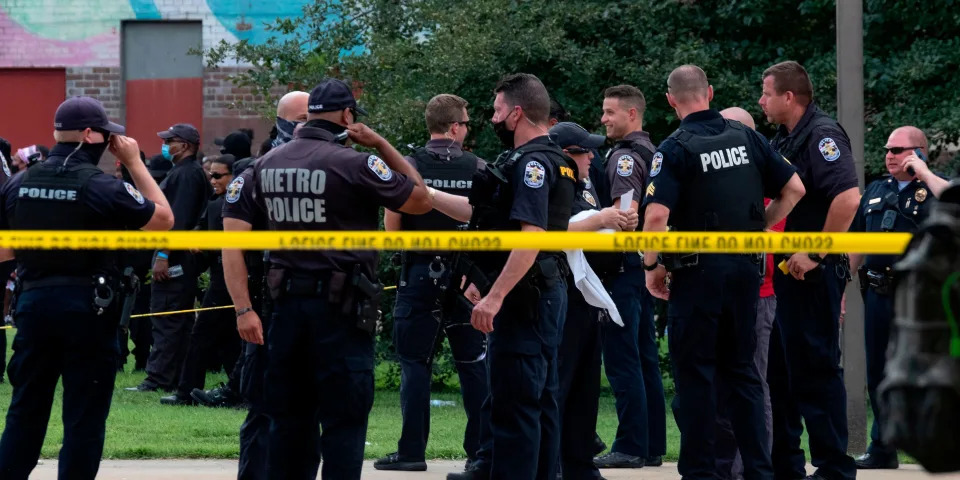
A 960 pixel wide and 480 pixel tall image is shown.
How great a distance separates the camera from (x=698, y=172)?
6551 mm

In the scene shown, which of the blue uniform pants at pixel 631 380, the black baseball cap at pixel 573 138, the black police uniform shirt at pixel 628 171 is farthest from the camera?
the blue uniform pants at pixel 631 380

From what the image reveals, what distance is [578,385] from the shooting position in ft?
23.7

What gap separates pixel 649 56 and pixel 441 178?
182 inches

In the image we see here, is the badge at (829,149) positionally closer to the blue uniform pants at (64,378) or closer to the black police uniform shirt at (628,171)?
the black police uniform shirt at (628,171)

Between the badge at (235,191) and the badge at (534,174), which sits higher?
the badge at (534,174)

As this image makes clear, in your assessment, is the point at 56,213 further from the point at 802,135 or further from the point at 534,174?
the point at 802,135

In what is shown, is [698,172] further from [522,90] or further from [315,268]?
[315,268]

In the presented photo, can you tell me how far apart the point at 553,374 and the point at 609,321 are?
2.06 metres

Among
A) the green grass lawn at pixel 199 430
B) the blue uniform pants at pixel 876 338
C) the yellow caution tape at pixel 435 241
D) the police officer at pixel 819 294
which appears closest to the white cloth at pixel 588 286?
the police officer at pixel 819 294

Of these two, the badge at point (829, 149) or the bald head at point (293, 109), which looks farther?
the badge at point (829, 149)

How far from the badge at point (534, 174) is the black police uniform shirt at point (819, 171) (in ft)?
5.67

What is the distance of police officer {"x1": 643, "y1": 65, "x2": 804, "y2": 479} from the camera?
21.4 ft

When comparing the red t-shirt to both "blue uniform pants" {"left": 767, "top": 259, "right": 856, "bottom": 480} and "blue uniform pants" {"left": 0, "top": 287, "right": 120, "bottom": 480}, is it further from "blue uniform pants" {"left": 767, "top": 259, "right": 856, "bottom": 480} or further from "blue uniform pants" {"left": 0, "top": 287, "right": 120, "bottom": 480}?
Answer: "blue uniform pants" {"left": 0, "top": 287, "right": 120, "bottom": 480}

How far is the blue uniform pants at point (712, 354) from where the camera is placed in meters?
6.51
